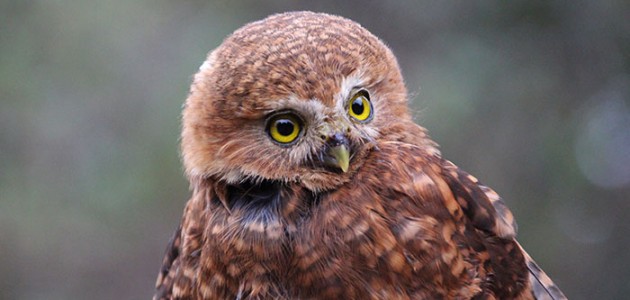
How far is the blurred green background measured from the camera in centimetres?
474

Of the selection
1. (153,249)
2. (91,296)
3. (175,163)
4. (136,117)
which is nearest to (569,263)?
(175,163)

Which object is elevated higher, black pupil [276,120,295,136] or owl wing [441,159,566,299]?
black pupil [276,120,295,136]

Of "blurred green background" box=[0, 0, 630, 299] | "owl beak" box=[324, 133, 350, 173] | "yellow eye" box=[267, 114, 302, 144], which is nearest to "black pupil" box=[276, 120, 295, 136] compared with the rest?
"yellow eye" box=[267, 114, 302, 144]

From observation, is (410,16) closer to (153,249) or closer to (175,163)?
(175,163)

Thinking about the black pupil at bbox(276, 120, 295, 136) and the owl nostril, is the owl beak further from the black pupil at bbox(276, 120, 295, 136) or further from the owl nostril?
the black pupil at bbox(276, 120, 295, 136)

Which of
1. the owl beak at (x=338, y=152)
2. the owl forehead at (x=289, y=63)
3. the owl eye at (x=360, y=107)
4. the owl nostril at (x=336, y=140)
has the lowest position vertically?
the owl beak at (x=338, y=152)

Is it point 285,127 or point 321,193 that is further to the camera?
point 285,127

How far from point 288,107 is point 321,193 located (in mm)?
270

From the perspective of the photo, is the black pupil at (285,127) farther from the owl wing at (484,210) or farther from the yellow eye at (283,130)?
the owl wing at (484,210)

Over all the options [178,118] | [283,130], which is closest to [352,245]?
[283,130]

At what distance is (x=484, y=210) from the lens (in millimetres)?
2285

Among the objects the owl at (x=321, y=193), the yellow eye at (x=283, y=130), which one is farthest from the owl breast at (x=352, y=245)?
the yellow eye at (x=283, y=130)

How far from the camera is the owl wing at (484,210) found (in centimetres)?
227

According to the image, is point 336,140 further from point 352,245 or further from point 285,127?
point 352,245
